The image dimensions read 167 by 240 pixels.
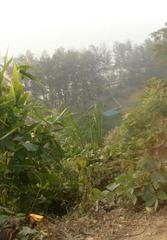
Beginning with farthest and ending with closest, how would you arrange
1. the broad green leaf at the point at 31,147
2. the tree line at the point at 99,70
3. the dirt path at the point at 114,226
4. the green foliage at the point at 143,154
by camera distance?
the tree line at the point at 99,70
the broad green leaf at the point at 31,147
the green foliage at the point at 143,154
the dirt path at the point at 114,226

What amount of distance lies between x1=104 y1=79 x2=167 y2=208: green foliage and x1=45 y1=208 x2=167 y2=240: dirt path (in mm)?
→ 73

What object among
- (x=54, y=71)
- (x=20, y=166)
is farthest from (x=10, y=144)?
(x=54, y=71)

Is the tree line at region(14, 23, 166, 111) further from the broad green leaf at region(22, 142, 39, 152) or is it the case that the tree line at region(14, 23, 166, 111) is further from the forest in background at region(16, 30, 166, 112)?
the broad green leaf at region(22, 142, 39, 152)

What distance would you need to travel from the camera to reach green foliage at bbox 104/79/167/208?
6.40 ft

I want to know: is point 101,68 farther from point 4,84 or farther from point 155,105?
point 4,84

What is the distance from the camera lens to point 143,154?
2.50m

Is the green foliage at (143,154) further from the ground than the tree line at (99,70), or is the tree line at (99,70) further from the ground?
the tree line at (99,70)

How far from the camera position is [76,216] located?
79.5 inches

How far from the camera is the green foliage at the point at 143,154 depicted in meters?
1.95

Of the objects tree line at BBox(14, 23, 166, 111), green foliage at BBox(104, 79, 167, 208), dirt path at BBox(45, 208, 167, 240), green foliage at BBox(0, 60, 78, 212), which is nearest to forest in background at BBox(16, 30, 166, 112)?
tree line at BBox(14, 23, 166, 111)

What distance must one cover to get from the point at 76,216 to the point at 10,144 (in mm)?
455

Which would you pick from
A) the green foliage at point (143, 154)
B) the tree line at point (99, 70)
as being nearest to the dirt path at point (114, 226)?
the green foliage at point (143, 154)

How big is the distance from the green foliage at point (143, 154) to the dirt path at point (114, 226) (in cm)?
7

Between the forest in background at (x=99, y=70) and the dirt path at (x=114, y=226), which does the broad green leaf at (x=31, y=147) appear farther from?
the forest in background at (x=99, y=70)
